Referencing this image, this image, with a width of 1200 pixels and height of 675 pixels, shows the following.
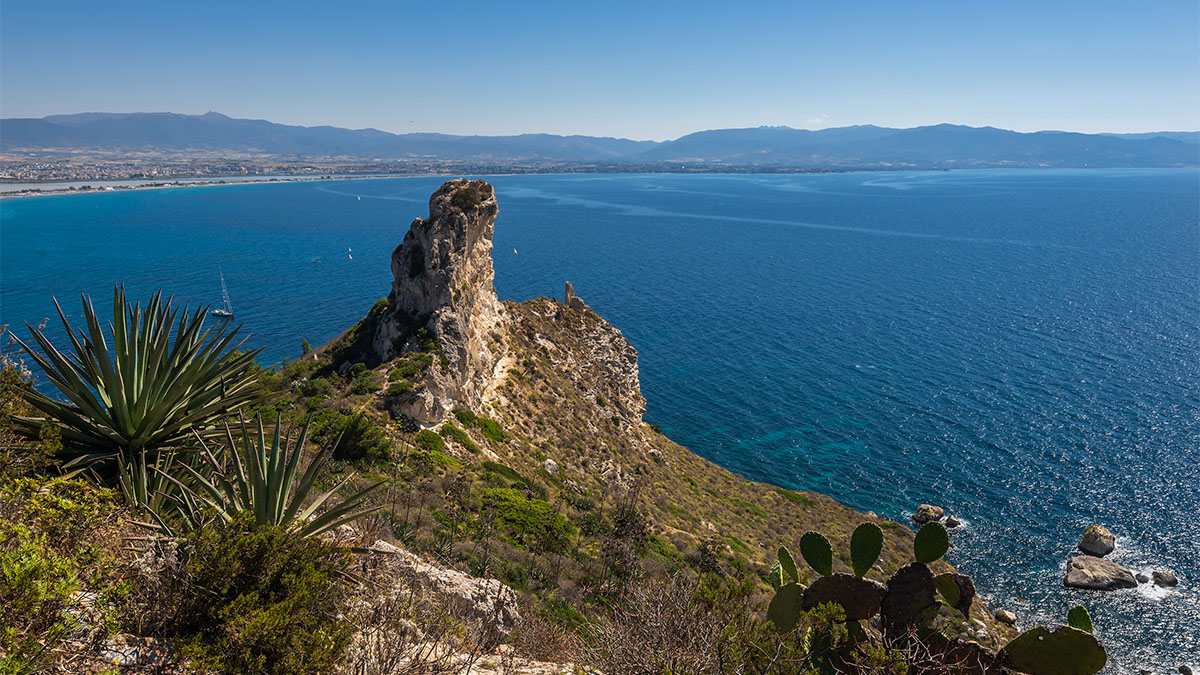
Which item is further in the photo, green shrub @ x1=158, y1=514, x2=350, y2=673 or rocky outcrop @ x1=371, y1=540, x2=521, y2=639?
rocky outcrop @ x1=371, y1=540, x2=521, y2=639

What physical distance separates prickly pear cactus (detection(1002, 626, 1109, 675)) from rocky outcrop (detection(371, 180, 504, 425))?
71.5 ft

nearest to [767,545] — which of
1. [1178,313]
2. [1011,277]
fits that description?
[1178,313]

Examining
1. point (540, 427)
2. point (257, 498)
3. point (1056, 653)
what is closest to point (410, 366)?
point (540, 427)

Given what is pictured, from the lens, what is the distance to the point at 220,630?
6.19m

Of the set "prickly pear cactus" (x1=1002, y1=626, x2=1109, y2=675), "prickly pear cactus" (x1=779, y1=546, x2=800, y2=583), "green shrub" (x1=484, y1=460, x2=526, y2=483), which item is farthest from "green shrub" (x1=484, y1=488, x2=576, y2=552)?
"prickly pear cactus" (x1=1002, y1=626, x2=1109, y2=675)

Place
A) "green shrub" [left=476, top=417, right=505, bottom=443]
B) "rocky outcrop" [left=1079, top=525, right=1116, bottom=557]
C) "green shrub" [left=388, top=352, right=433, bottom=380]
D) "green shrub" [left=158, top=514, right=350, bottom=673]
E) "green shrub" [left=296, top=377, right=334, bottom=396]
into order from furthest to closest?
1. "rocky outcrop" [left=1079, top=525, right=1116, bottom=557]
2. "green shrub" [left=476, top=417, right=505, bottom=443]
3. "green shrub" [left=388, top=352, right=433, bottom=380]
4. "green shrub" [left=296, top=377, right=334, bottom=396]
5. "green shrub" [left=158, top=514, right=350, bottom=673]

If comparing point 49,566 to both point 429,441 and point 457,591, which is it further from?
point 429,441

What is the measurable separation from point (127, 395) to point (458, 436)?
16.8 meters

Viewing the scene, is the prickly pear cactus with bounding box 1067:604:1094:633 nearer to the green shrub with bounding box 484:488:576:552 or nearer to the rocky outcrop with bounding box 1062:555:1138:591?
the green shrub with bounding box 484:488:576:552

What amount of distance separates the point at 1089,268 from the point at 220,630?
416 ft

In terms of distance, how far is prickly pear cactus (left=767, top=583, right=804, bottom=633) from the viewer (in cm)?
827

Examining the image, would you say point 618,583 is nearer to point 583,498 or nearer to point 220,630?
point 583,498

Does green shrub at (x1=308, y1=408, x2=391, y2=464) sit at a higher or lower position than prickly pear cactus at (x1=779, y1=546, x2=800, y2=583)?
lower

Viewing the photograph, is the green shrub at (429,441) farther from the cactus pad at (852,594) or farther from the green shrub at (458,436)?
the cactus pad at (852,594)
